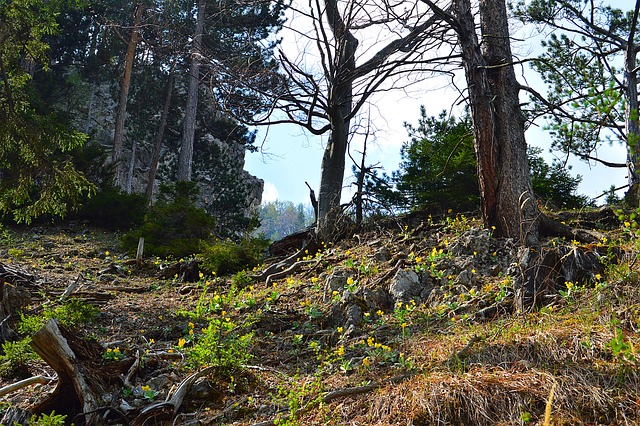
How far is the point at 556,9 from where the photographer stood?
10.1m

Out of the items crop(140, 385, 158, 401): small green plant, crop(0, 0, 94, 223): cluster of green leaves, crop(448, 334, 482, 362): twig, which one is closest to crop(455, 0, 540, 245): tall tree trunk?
crop(448, 334, 482, 362): twig

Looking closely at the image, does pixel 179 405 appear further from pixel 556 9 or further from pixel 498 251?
pixel 556 9

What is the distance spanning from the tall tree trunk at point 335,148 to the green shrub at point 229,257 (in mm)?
1295

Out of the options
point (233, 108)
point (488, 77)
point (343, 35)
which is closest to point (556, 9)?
point (488, 77)

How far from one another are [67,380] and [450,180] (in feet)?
20.0

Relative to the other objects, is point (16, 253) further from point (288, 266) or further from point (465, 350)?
point (465, 350)

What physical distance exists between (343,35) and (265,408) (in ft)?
16.5

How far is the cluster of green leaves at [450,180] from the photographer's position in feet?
25.1

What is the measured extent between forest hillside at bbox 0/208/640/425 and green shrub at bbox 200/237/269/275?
49.7 inches

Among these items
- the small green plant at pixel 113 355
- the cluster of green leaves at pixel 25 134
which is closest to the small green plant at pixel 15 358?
the small green plant at pixel 113 355

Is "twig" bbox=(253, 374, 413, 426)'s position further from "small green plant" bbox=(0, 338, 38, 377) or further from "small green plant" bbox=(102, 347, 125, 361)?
"small green plant" bbox=(0, 338, 38, 377)

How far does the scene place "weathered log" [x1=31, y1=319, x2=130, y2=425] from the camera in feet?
10.9

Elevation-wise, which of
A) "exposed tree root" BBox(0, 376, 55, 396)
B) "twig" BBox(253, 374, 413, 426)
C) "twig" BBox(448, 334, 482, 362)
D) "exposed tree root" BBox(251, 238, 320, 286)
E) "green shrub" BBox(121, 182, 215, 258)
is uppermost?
"green shrub" BBox(121, 182, 215, 258)

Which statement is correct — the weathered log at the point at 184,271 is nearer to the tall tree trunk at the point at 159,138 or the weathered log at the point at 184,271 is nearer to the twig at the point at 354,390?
the twig at the point at 354,390
